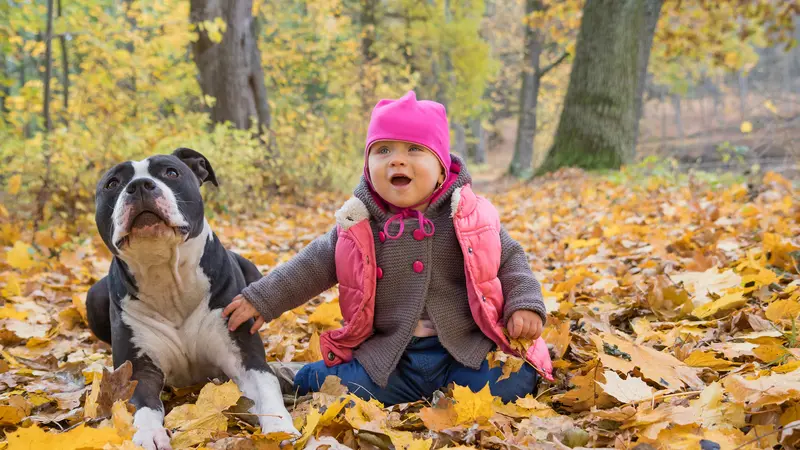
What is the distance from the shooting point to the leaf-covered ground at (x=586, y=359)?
1.75 m

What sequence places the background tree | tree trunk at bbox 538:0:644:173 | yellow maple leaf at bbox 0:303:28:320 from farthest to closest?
the background tree < tree trunk at bbox 538:0:644:173 < yellow maple leaf at bbox 0:303:28:320

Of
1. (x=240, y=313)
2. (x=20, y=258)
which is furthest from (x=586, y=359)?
(x=20, y=258)

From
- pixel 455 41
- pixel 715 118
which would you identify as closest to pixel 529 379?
pixel 455 41

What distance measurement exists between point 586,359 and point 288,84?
14741 millimetres

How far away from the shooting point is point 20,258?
465cm

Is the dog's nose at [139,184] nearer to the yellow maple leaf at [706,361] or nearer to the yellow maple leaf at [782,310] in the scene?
the yellow maple leaf at [706,361]

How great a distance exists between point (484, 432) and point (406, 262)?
0.84 metres

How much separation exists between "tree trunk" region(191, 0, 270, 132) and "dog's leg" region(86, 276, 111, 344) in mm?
7017

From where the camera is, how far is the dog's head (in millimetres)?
2266

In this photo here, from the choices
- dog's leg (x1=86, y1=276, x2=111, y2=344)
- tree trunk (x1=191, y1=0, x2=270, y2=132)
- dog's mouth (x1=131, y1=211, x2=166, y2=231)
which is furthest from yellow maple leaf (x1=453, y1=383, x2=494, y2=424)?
tree trunk (x1=191, y1=0, x2=270, y2=132)

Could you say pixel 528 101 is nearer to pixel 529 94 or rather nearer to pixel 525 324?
pixel 529 94

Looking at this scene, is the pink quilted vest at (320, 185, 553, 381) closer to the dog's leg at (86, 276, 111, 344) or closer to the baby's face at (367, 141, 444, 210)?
the baby's face at (367, 141, 444, 210)

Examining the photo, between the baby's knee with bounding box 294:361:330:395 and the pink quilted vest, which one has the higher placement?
the pink quilted vest

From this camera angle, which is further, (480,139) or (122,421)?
(480,139)
